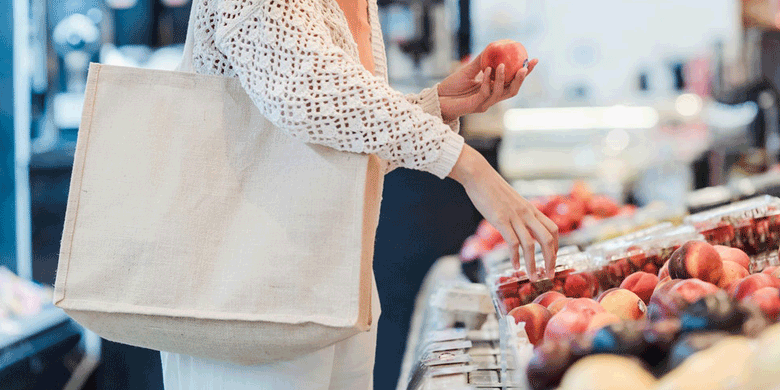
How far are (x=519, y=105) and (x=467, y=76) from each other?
3966mm

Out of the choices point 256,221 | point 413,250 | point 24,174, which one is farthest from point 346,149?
point 24,174

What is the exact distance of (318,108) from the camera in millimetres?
941

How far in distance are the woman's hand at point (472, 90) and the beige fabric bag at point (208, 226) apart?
1.25 ft

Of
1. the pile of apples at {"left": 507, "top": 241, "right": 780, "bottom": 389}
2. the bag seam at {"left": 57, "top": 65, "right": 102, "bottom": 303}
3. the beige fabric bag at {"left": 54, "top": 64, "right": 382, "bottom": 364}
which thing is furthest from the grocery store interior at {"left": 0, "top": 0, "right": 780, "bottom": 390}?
the bag seam at {"left": 57, "top": 65, "right": 102, "bottom": 303}

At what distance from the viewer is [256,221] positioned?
97cm

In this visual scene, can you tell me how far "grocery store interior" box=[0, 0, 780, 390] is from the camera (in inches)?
31.3

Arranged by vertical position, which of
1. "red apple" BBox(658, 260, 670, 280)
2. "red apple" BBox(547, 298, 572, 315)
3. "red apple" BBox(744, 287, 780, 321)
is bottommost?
"red apple" BBox(547, 298, 572, 315)

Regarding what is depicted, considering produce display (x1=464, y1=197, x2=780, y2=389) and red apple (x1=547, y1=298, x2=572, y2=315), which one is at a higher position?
produce display (x1=464, y1=197, x2=780, y2=389)

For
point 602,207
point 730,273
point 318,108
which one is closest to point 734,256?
point 730,273

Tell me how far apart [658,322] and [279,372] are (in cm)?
53

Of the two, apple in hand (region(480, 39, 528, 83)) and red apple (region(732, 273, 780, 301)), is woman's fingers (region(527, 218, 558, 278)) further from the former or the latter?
apple in hand (region(480, 39, 528, 83))

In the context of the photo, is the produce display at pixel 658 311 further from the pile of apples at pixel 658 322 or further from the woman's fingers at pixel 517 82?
the woman's fingers at pixel 517 82

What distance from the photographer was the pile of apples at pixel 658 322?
70 cm

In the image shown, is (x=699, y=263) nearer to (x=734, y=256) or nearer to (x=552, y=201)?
(x=734, y=256)
